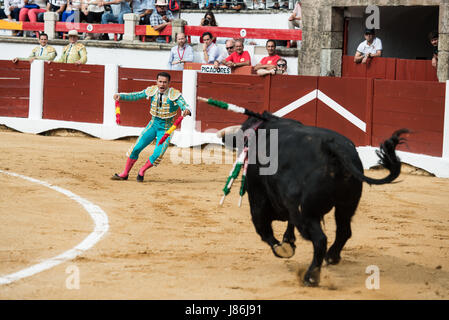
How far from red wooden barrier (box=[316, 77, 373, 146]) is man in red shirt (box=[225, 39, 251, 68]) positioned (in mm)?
1512

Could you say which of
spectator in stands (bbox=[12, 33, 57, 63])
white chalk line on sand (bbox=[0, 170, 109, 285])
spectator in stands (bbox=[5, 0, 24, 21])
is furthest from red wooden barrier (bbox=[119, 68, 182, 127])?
spectator in stands (bbox=[5, 0, 24, 21])

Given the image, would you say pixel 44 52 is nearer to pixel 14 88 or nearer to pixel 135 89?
pixel 14 88

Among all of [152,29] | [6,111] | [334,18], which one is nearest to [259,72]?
[334,18]

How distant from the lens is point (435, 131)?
34.0ft

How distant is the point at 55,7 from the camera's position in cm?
1759

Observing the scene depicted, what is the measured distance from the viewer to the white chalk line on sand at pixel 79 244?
503 centimetres

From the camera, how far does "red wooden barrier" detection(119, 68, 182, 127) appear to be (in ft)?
43.1

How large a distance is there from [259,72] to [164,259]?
22.6ft

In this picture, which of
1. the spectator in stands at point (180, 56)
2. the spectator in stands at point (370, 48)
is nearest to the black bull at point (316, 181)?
the spectator in stands at point (370, 48)

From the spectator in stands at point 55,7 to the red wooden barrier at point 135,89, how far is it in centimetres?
466

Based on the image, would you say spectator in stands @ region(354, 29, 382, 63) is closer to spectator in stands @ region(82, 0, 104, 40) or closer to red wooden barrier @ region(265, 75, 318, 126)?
red wooden barrier @ region(265, 75, 318, 126)

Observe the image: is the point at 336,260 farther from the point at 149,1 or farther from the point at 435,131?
the point at 149,1

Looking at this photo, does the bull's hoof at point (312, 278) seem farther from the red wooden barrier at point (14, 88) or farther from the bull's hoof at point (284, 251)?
the red wooden barrier at point (14, 88)

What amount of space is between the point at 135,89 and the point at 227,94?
5.36 ft
